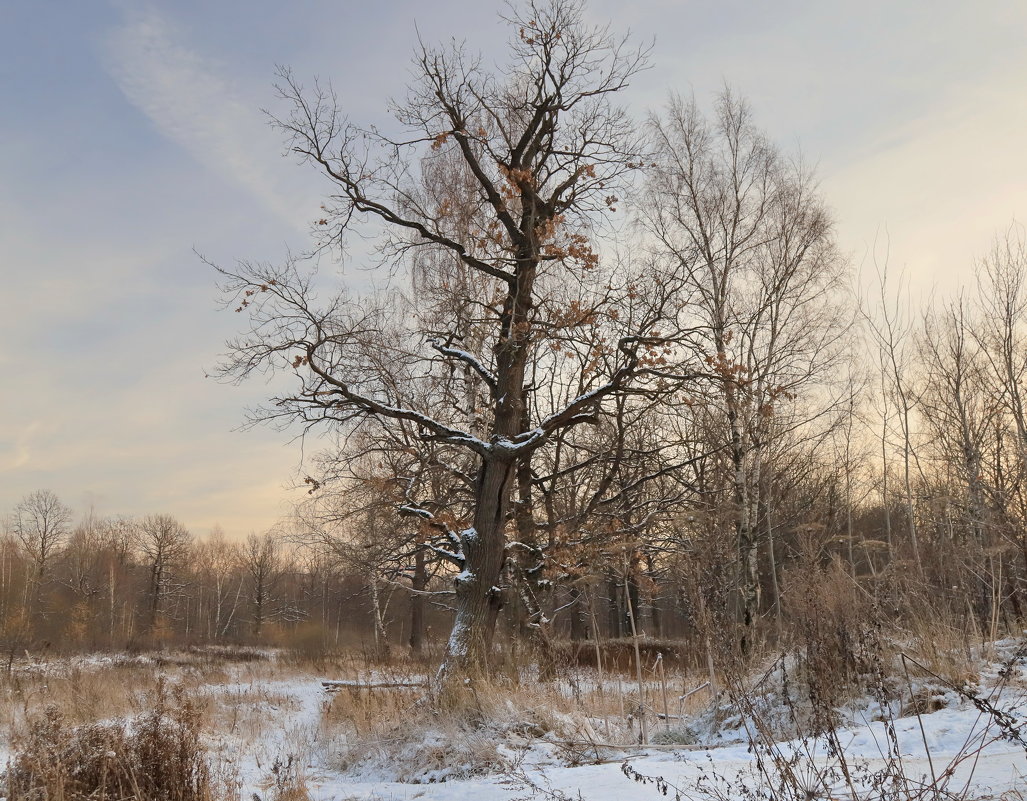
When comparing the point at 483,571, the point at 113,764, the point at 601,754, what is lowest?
the point at 601,754

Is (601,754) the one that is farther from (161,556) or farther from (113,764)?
(161,556)

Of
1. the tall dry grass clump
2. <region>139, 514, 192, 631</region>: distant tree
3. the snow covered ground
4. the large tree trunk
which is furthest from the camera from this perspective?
<region>139, 514, 192, 631</region>: distant tree

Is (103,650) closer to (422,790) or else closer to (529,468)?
(529,468)

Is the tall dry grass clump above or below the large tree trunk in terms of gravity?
below

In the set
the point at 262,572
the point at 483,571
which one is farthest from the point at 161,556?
the point at 483,571

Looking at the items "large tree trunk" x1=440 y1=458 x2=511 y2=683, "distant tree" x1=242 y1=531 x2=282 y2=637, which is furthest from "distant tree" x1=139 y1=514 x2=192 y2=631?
"large tree trunk" x1=440 y1=458 x2=511 y2=683

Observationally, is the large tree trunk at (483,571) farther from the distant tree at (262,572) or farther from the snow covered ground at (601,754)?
the distant tree at (262,572)

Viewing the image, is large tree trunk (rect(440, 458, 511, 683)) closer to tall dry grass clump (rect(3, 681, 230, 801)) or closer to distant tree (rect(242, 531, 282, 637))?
tall dry grass clump (rect(3, 681, 230, 801))

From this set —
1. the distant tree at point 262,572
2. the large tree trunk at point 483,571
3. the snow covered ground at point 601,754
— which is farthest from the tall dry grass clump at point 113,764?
the distant tree at point 262,572

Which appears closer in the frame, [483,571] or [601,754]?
[601,754]

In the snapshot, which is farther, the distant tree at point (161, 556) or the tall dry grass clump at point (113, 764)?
the distant tree at point (161, 556)

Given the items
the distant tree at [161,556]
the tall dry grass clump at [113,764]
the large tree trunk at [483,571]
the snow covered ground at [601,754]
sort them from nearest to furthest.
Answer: the snow covered ground at [601,754] < the tall dry grass clump at [113,764] < the large tree trunk at [483,571] < the distant tree at [161,556]

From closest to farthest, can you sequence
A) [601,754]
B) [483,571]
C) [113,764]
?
[113,764]
[601,754]
[483,571]

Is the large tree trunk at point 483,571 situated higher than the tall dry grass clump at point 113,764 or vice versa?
the large tree trunk at point 483,571
